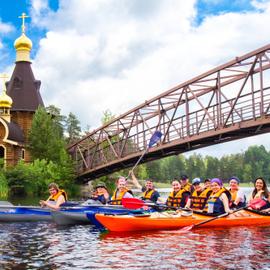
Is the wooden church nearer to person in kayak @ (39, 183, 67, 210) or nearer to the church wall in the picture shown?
the church wall

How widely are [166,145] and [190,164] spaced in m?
122

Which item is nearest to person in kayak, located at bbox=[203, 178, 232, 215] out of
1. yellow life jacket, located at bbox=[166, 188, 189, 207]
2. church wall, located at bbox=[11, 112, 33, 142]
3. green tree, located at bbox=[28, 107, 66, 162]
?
yellow life jacket, located at bbox=[166, 188, 189, 207]

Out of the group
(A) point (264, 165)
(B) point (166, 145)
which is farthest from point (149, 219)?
(A) point (264, 165)

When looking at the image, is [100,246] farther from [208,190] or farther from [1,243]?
[208,190]

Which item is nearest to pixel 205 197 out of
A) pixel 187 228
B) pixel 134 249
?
pixel 187 228

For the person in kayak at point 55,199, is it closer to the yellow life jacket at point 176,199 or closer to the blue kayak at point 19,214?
the blue kayak at point 19,214

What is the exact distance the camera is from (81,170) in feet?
164

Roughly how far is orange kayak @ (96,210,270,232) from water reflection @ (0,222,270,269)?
0.32 metres

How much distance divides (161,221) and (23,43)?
4332cm

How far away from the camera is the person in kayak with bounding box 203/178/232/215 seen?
55.7 ft

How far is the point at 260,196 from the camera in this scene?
18625 millimetres

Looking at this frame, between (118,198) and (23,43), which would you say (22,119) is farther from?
(118,198)

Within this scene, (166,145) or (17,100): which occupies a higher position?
(17,100)

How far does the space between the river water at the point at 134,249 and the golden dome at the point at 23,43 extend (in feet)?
134
